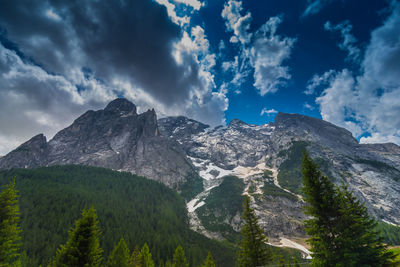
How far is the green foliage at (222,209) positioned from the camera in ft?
427

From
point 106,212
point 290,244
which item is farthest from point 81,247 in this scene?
point 290,244

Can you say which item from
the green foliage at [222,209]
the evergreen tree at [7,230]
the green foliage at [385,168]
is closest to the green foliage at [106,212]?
the green foliage at [222,209]

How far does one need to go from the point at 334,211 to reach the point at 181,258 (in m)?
37.5

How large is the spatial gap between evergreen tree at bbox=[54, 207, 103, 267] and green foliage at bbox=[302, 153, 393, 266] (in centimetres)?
1732

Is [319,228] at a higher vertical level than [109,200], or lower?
lower

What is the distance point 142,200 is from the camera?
5389 inches

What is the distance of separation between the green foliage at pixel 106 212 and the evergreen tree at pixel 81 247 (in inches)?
2831

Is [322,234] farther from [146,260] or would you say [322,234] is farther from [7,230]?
[146,260]

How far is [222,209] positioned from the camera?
500ft

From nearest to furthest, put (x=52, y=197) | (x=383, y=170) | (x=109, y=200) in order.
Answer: (x=52, y=197)
(x=109, y=200)
(x=383, y=170)

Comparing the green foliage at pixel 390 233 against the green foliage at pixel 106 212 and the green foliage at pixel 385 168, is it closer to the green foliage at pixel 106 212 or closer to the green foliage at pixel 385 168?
the green foliage at pixel 385 168

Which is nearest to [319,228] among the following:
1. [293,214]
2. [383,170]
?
[293,214]

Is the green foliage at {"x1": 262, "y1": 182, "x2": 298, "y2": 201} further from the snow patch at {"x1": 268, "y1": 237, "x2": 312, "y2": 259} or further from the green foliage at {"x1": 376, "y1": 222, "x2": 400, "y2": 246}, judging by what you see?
the green foliage at {"x1": 376, "y1": 222, "x2": 400, "y2": 246}

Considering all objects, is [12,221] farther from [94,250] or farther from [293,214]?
[293,214]
